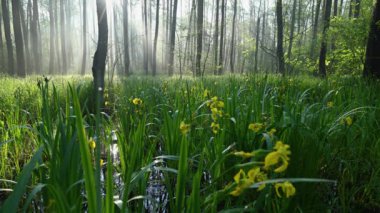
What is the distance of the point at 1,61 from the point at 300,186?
101 feet

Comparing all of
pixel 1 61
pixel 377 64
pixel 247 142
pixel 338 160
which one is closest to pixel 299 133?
pixel 247 142

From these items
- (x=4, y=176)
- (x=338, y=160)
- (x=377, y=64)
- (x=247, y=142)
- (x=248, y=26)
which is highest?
(x=248, y=26)

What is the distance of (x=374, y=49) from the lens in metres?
5.54

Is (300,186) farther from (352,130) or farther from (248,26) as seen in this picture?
(248,26)

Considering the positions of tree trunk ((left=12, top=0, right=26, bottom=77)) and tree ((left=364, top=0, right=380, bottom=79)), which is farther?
tree trunk ((left=12, top=0, right=26, bottom=77))

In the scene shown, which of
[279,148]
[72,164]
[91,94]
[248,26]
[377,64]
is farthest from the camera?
[248,26]

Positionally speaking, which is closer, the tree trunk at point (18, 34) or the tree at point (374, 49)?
the tree at point (374, 49)

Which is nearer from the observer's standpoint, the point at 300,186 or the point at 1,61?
the point at 300,186

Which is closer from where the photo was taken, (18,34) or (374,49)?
(374,49)

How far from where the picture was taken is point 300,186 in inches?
50.9

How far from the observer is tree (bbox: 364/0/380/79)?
548 centimetres

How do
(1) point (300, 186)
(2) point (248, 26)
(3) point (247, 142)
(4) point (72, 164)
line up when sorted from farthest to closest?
(2) point (248, 26) → (3) point (247, 142) → (1) point (300, 186) → (4) point (72, 164)

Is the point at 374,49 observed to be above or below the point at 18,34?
below

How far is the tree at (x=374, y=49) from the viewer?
548cm
